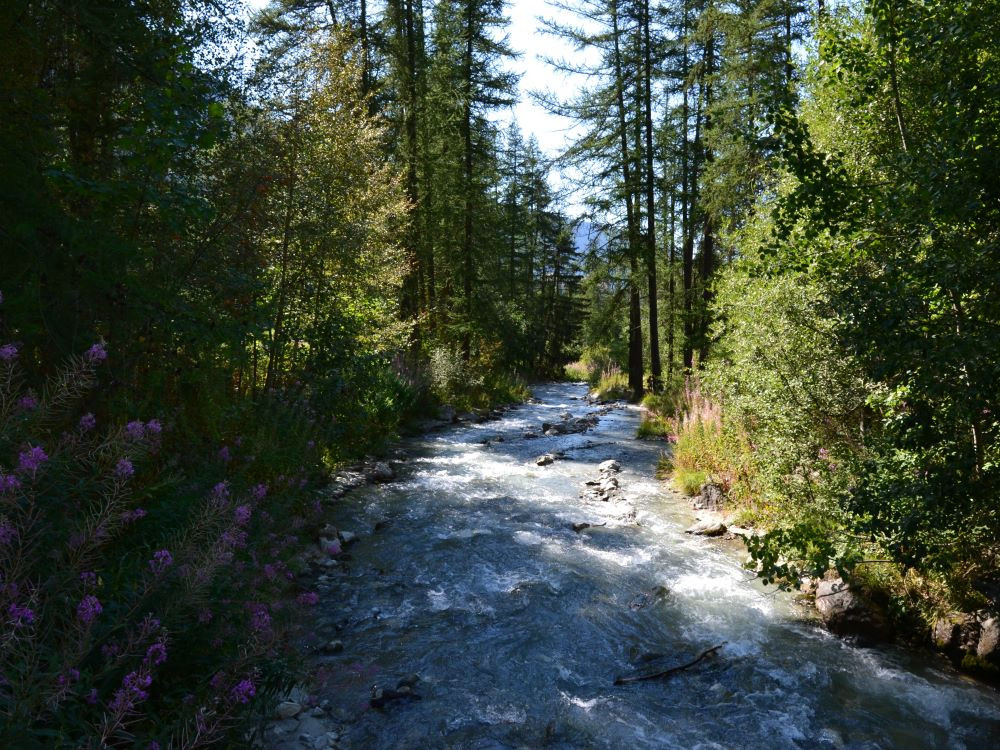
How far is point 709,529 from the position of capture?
759 centimetres

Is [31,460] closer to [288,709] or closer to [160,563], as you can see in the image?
[160,563]

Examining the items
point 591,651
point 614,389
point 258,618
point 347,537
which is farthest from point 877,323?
point 614,389

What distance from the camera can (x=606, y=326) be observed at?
21.7 meters

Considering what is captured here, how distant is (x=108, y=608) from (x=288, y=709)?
174 centimetres

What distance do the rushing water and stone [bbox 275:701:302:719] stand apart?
32 centimetres

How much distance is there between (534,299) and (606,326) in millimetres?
18872

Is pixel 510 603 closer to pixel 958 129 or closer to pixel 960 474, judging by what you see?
pixel 960 474

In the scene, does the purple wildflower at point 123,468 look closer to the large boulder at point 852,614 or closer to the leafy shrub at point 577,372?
the large boulder at point 852,614

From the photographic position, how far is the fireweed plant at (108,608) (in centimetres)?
173

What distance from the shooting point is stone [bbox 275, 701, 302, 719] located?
3.55 metres

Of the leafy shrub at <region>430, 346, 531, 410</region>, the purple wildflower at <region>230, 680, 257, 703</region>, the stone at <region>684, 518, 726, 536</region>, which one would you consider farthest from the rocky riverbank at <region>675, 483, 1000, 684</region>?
the leafy shrub at <region>430, 346, 531, 410</region>

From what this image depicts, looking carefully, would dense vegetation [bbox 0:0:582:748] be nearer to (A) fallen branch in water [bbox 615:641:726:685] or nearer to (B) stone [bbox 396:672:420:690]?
(B) stone [bbox 396:672:420:690]

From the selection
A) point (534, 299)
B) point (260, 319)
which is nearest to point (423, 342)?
point (260, 319)

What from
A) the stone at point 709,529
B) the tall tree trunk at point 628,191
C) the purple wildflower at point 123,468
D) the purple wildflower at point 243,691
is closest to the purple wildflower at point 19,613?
the purple wildflower at point 123,468
